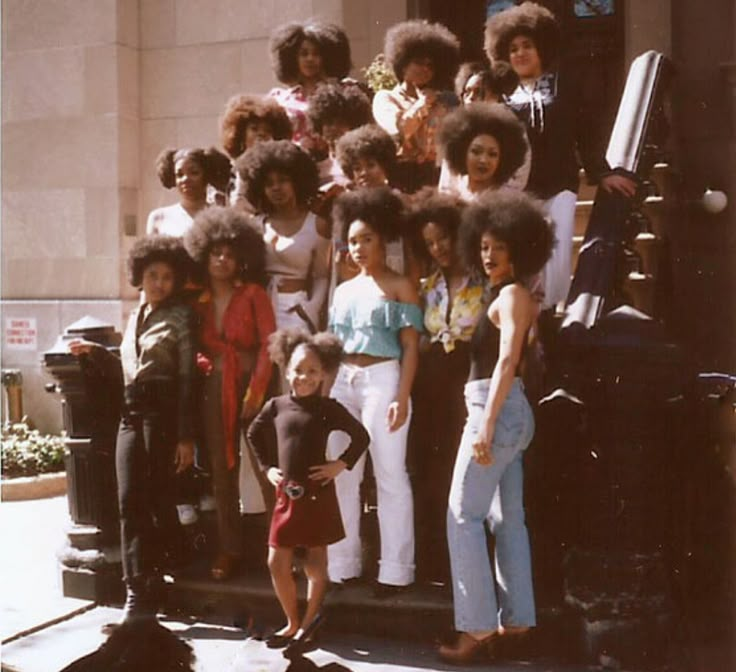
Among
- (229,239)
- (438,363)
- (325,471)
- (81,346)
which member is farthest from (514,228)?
(81,346)

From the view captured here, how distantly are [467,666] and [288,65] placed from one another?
12.1ft

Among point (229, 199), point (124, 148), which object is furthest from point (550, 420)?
point (124, 148)

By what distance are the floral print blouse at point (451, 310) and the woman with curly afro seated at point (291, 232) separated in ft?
2.27

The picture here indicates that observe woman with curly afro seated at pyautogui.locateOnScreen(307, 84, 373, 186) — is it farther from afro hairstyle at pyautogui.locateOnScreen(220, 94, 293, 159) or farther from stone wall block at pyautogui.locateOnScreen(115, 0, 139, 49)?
stone wall block at pyautogui.locateOnScreen(115, 0, 139, 49)

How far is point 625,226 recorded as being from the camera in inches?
208

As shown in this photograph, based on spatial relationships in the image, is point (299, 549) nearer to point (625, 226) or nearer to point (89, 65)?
point (625, 226)

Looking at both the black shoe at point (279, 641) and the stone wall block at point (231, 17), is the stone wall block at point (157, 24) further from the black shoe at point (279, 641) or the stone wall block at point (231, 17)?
the black shoe at point (279, 641)

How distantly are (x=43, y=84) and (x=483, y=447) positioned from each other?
701 centimetres

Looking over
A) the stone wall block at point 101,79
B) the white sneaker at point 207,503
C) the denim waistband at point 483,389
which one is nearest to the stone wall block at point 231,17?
the stone wall block at point 101,79

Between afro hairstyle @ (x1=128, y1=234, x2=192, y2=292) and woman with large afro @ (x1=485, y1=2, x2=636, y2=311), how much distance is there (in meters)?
1.87

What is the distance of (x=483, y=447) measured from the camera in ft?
14.1

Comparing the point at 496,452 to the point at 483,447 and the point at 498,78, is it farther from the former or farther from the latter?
the point at 498,78

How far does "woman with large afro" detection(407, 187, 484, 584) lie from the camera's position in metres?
4.74

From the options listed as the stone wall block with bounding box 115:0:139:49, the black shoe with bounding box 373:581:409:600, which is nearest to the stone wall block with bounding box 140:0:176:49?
the stone wall block with bounding box 115:0:139:49
